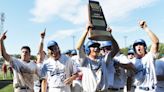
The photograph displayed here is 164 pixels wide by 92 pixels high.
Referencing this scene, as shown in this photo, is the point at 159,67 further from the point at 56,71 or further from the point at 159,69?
the point at 56,71

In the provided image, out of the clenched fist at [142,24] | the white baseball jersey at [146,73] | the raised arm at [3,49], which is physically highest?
the clenched fist at [142,24]

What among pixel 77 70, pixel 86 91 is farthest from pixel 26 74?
pixel 86 91

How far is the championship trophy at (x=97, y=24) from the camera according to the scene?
26.4 feet

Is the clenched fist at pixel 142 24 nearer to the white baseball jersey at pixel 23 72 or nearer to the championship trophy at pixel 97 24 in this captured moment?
the championship trophy at pixel 97 24

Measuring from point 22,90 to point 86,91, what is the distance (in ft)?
9.23

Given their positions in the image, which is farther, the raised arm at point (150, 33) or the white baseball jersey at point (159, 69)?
the white baseball jersey at point (159, 69)

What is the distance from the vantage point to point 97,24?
812cm

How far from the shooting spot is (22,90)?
1099 centimetres

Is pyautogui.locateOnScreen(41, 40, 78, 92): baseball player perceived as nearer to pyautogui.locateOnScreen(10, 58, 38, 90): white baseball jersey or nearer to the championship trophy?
pyautogui.locateOnScreen(10, 58, 38, 90): white baseball jersey

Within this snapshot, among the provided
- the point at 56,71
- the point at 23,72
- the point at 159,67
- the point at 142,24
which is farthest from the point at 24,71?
the point at 142,24

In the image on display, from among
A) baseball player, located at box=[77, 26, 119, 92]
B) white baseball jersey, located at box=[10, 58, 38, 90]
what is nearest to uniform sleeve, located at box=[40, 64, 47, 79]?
white baseball jersey, located at box=[10, 58, 38, 90]

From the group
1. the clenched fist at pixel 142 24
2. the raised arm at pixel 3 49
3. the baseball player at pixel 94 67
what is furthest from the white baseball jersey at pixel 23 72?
the clenched fist at pixel 142 24

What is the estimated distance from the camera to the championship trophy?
805 cm

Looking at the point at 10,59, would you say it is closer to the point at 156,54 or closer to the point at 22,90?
the point at 22,90
